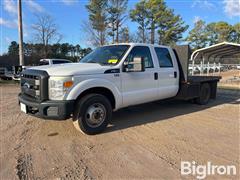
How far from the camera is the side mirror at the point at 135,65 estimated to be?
5058 mm

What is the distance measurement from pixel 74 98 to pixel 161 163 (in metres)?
2.00

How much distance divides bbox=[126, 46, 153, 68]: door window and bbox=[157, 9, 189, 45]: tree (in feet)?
115

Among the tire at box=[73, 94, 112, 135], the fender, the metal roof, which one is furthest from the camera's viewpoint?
the metal roof

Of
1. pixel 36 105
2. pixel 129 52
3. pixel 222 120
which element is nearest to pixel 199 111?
pixel 222 120

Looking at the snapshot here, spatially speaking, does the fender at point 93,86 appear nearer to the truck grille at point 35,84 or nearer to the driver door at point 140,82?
the driver door at point 140,82

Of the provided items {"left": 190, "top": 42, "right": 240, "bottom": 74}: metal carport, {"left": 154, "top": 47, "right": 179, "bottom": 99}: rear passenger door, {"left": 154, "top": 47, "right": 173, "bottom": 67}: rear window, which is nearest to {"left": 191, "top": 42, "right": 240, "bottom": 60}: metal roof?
{"left": 190, "top": 42, "right": 240, "bottom": 74}: metal carport

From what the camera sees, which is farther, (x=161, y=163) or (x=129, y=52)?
(x=129, y=52)

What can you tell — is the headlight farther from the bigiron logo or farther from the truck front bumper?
the bigiron logo

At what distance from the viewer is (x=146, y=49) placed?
5.88 metres

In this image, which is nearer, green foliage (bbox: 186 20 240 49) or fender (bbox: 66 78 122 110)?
fender (bbox: 66 78 122 110)

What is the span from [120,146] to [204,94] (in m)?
4.93

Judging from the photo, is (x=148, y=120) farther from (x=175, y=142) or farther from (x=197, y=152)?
(x=197, y=152)

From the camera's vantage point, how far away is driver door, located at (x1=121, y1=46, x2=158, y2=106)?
207 inches

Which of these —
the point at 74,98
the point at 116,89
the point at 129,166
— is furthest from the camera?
the point at 116,89
